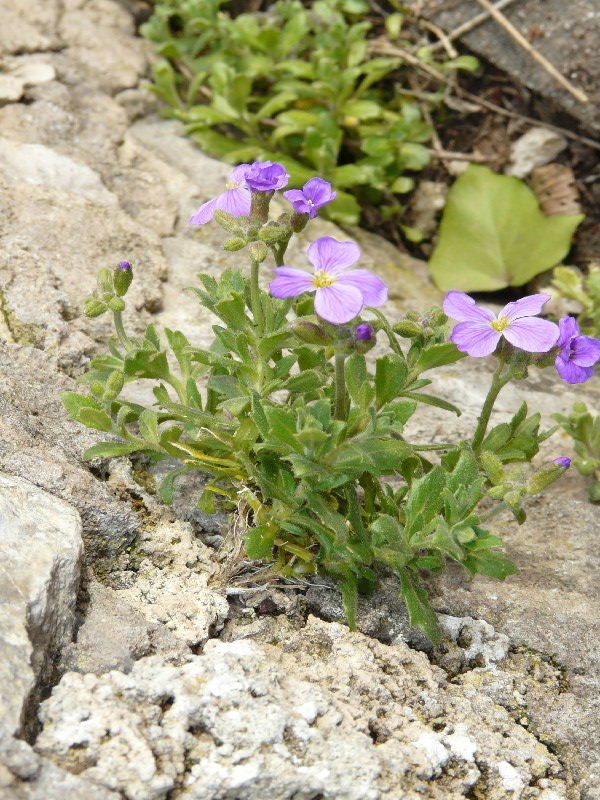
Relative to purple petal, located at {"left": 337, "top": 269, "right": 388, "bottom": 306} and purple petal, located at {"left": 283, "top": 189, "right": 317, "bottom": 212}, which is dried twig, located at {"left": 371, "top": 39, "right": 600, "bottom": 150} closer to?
purple petal, located at {"left": 283, "top": 189, "right": 317, "bottom": 212}

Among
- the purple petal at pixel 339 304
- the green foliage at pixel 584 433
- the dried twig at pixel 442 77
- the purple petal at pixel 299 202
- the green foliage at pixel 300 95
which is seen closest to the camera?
the purple petal at pixel 339 304

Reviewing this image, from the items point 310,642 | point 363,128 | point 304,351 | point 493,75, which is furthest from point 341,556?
point 493,75

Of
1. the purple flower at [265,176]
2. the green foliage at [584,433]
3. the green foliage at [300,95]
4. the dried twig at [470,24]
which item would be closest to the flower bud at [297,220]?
the purple flower at [265,176]

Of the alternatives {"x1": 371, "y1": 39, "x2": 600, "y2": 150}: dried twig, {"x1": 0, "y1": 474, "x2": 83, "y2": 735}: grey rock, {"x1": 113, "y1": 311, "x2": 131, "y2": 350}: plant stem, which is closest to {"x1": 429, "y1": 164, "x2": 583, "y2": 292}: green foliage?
{"x1": 371, "y1": 39, "x2": 600, "y2": 150}: dried twig

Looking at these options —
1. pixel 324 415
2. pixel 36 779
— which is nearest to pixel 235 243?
pixel 324 415

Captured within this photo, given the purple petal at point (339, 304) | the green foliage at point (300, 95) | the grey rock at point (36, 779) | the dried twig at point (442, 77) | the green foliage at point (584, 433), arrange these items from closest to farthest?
the grey rock at point (36, 779) → the purple petal at point (339, 304) → the green foliage at point (584, 433) → the green foliage at point (300, 95) → the dried twig at point (442, 77)

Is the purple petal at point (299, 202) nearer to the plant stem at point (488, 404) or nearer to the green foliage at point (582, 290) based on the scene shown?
the plant stem at point (488, 404)
